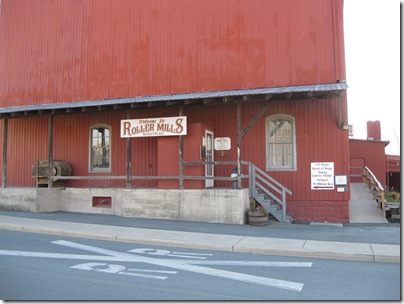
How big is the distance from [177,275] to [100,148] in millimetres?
11067

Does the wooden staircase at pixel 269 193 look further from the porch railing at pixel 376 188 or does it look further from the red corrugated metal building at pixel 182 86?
the porch railing at pixel 376 188

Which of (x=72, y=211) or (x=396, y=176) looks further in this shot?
(x=396, y=176)

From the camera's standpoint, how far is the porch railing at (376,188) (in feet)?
44.5

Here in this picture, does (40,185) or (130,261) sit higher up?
(40,185)

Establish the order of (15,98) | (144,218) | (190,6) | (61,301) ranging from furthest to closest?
(15,98) → (190,6) → (144,218) → (61,301)

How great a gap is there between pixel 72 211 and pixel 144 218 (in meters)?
3.56

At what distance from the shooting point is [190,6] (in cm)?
1565

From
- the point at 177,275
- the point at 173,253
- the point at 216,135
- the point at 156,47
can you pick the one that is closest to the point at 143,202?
the point at 216,135

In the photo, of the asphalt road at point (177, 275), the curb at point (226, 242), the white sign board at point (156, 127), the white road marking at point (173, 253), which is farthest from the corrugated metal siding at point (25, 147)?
the white road marking at point (173, 253)

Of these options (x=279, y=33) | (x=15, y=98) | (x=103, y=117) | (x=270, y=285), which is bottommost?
(x=270, y=285)

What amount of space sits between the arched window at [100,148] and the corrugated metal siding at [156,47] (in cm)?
153

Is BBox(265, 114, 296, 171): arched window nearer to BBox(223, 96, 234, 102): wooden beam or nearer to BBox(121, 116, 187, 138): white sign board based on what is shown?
BBox(223, 96, 234, 102): wooden beam

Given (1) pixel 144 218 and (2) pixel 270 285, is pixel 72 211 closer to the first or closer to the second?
(1) pixel 144 218

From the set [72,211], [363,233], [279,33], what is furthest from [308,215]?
[72,211]
